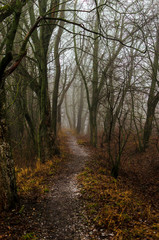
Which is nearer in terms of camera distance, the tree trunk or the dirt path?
the dirt path

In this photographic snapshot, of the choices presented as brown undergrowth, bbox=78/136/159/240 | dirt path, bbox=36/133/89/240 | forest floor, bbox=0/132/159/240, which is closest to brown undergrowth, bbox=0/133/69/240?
forest floor, bbox=0/132/159/240

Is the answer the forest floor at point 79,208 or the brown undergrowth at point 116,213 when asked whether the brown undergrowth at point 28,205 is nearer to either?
the forest floor at point 79,208

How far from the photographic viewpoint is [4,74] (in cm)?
344

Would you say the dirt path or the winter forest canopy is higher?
the winter forest canopy

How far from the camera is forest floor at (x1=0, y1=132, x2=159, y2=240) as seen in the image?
3453 millimetres

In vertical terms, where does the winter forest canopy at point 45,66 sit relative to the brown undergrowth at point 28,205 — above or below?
above

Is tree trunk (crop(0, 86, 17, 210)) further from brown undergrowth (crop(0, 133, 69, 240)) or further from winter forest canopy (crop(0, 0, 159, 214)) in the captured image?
brown undergrowth (crop(0, 133, 69, 240))

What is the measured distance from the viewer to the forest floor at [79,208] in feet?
11.3

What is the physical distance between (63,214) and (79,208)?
47cm

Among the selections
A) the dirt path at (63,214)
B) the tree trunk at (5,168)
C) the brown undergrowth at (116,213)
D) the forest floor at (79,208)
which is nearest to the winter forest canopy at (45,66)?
the tree trunk at (5,168)

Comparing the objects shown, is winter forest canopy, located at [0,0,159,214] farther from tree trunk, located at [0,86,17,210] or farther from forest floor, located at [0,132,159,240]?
forest floor, located at [0,132,159,240]

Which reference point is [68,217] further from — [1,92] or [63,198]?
[1,92]

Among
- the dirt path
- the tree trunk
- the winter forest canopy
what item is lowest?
the dirt path

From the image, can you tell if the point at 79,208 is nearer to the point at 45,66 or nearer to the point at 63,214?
the point at 63,214
